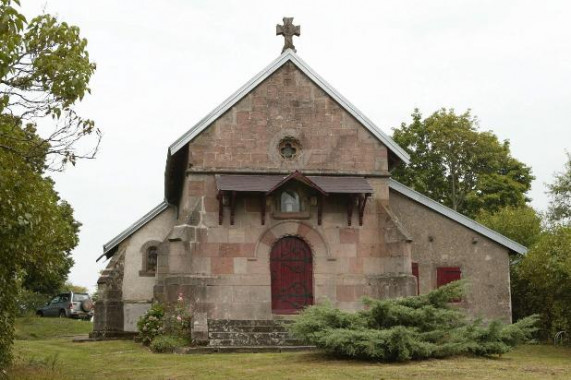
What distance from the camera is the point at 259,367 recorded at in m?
16.1

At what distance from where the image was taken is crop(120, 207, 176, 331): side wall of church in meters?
28.7

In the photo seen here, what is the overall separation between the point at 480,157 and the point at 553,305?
23.7 metres

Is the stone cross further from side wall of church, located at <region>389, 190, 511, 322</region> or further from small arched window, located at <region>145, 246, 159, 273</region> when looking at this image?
small arched window, located at <region>145, 246, 159, 273</region>

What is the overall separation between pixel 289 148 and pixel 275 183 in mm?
1643

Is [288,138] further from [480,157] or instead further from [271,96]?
[480,157]

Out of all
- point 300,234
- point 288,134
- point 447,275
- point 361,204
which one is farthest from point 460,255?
point 288,134

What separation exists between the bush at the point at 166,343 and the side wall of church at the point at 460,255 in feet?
28.0

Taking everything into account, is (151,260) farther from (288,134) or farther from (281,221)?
(288,134)

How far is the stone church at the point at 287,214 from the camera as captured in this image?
2338 centimetres

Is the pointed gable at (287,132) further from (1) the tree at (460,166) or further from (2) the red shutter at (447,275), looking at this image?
(1) the tree at (460,166)

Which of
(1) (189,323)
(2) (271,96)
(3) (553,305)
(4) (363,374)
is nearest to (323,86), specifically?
(2) (271,96)

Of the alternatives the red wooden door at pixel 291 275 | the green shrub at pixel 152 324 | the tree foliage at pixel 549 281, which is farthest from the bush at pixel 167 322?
the tree foliage at pixel 549 281

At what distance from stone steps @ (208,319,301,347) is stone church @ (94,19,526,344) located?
1.77ft

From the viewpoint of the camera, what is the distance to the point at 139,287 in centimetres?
2900
